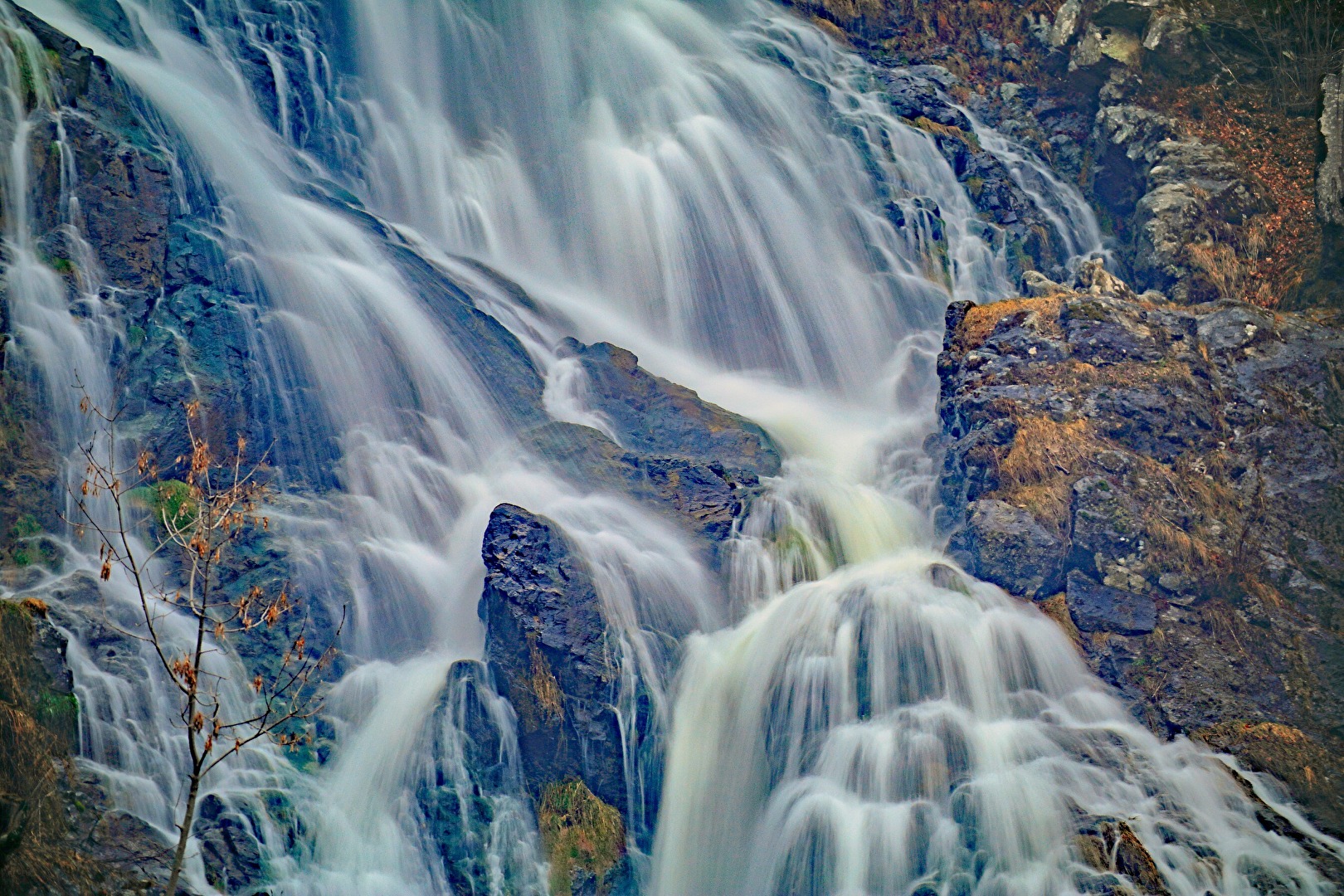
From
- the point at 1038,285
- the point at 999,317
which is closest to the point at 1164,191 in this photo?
the point at 1038,285

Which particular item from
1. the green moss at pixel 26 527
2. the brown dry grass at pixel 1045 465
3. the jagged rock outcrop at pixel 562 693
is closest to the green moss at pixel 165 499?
the green moss at pixel 26 527

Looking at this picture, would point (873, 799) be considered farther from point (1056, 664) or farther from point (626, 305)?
point (626, 305)

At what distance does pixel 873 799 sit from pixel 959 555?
12.5ft

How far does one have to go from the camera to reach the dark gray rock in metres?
12.6

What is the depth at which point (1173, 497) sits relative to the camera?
13.5m

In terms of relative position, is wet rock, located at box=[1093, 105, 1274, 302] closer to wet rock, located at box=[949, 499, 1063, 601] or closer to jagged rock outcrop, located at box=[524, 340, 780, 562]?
wet rock, located at box=[949, 499, 1063, 601]

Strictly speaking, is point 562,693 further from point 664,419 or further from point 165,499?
point 664,419

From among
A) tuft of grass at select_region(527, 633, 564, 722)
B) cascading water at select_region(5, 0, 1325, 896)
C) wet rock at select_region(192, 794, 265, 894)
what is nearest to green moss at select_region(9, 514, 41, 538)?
cascading water at select_region(5, 0, 1325, 896)

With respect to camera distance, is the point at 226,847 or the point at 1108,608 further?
the point at 1108,608

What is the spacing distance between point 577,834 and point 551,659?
1.76 meters

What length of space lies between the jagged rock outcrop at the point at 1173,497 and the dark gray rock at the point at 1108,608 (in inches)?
0.8

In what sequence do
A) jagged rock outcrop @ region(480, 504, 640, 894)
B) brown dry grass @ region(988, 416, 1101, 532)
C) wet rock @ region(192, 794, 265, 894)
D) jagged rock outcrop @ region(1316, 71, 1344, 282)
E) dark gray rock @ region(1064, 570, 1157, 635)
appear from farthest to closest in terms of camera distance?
jagged rock outcrop @ region(1316, 71, 1344, 282), brown dry grass @ region(988, 416, 1101, 532), dark gray rock @ region(1064, 570, 1157, 635), jagged rock outcrop @ region(480, 504, 640, 894), wet rock @ region(192, 794, 265, 894)

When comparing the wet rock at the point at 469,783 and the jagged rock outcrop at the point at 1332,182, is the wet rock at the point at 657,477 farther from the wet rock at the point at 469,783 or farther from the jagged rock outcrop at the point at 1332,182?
the jagged rock outcrop at the point at 1332,182

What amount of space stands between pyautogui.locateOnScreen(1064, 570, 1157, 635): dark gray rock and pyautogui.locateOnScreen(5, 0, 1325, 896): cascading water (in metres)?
0.55
